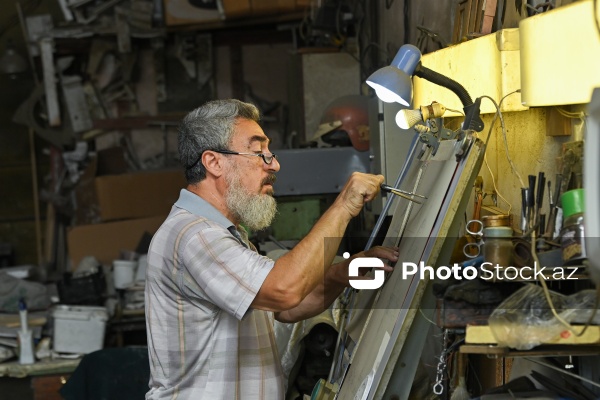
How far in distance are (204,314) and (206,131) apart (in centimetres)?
54

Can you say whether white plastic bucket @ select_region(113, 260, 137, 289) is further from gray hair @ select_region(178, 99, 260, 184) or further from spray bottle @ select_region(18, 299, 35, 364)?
gray hair @ select_region(178, 99, 260, 184)

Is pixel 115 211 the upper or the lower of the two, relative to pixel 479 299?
lower

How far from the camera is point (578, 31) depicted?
70.1 inches

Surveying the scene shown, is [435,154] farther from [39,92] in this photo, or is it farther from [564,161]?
[39,92]

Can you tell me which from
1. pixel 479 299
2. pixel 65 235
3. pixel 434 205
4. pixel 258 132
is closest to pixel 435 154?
pixel 434 205

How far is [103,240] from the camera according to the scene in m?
7.41

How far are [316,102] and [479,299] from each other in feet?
16.1

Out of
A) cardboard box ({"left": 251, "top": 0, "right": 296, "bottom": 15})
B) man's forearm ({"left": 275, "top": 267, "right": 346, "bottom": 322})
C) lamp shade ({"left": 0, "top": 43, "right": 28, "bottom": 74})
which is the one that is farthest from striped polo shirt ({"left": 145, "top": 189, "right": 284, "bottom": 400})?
lamp shade ({"left": 0, "top": 43, "right": 28, "bottom": 74})

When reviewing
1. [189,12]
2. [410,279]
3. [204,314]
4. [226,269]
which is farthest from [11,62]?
[410,279]

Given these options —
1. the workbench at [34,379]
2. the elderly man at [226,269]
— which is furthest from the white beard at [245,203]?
the workbench at [34,379]

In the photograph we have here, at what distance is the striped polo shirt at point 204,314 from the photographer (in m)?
2.31

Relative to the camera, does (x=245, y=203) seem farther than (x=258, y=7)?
No

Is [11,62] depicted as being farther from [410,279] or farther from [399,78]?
[410,279]

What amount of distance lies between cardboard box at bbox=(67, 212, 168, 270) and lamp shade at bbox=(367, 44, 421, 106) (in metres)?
5.40
